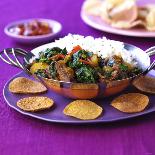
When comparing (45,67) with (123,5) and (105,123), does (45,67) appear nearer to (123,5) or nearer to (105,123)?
(105,123)

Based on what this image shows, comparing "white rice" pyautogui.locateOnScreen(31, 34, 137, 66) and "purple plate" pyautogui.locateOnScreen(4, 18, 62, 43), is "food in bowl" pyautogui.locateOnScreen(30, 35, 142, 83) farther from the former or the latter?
"purple plate" pyautogui.locateOnScreen(4, 18, 62, 43)

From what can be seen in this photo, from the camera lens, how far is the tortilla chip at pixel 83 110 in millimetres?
1129

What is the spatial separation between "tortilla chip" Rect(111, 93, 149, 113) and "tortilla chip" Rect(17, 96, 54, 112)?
0.20 m

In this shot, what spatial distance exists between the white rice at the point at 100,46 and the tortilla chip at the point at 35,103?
230mm

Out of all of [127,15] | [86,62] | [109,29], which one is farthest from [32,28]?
[86,62]

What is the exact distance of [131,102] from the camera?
1195 mm

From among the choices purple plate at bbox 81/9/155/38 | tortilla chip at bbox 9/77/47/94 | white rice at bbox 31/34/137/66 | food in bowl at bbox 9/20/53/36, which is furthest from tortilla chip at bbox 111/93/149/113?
food in bowl at bbox 9/20/53/36

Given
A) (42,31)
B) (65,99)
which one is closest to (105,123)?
(65,99)

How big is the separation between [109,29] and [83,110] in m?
0.85

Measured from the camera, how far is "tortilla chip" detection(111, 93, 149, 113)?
1.16 meters

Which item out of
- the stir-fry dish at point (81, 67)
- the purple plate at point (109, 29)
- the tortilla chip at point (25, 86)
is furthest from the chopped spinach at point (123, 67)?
the purple plate at point (109, 29)

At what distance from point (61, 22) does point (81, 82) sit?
1.02 m

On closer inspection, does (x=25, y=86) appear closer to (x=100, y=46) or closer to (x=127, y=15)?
(x=100, y=46)

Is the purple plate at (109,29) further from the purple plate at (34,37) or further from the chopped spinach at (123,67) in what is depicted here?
the chopped spinach at (123,67)
